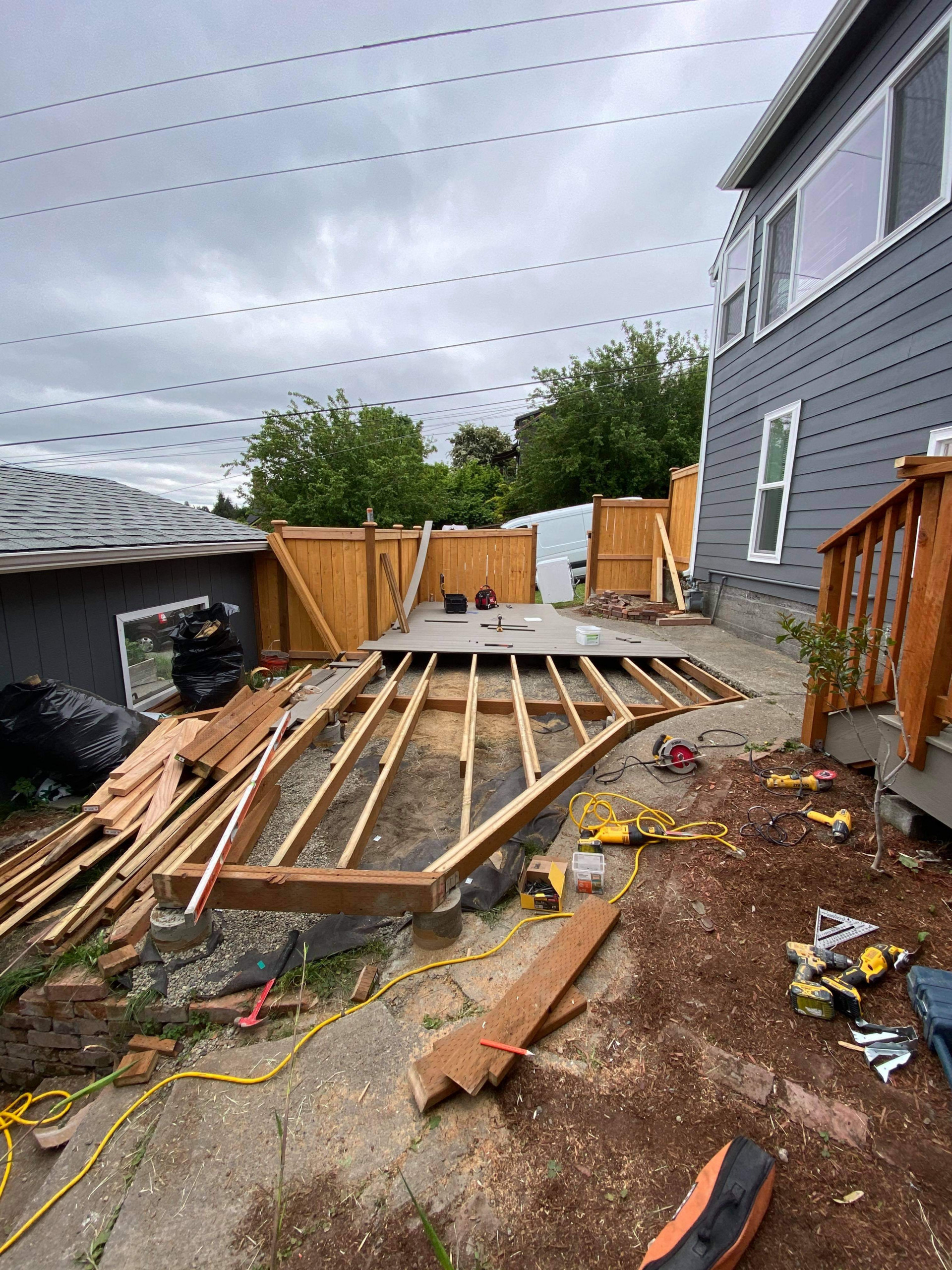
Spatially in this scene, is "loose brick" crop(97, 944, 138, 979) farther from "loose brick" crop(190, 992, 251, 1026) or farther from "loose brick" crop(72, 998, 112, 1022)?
"loose brick" crop(190, 992, 251, 1026)

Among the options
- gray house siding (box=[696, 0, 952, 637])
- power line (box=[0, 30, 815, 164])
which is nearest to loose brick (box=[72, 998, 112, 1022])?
gray house siding (box=[696, 0, 952, 637])

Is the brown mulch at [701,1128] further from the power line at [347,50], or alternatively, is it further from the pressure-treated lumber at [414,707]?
the power line at [347,50]

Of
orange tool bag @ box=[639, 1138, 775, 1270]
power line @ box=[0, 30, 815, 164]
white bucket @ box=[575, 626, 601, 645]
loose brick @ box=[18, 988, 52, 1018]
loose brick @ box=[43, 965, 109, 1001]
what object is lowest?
loose brick @ box=[18, 988, 52, 1018]

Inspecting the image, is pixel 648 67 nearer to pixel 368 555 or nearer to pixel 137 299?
pixel 368 555

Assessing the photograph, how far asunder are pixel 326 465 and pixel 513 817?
15795 millimetres

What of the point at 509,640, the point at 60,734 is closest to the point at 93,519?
the point at 60,734

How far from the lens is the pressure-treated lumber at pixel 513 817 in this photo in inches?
85.9

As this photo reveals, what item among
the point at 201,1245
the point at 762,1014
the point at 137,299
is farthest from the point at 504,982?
the point at 137,299

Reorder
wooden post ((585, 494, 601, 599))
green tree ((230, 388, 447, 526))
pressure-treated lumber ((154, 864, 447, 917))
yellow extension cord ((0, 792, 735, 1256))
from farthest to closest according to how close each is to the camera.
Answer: green tree ((230, 388, 447, 526)) < wooden post ((585, 494, 601, 599)) < pressure-treated lumber ((154, 864, 447, 917)) < yellow extension cord ((0, 792, 735, 1256))

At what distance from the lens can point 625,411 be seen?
19.2 metres

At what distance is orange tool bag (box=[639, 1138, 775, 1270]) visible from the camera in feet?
3.38

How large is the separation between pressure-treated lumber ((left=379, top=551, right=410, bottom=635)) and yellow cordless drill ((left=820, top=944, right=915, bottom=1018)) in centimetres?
608

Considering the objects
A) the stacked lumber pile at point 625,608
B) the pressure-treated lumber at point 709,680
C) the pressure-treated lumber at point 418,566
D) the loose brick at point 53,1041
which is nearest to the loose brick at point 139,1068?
the loose brick at point 53,1041

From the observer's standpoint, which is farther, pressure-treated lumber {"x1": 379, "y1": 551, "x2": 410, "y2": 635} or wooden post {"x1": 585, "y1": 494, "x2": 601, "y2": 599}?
wooden post {"x1": 585, "y1": 494, "x2": 601, "y2": 599}
